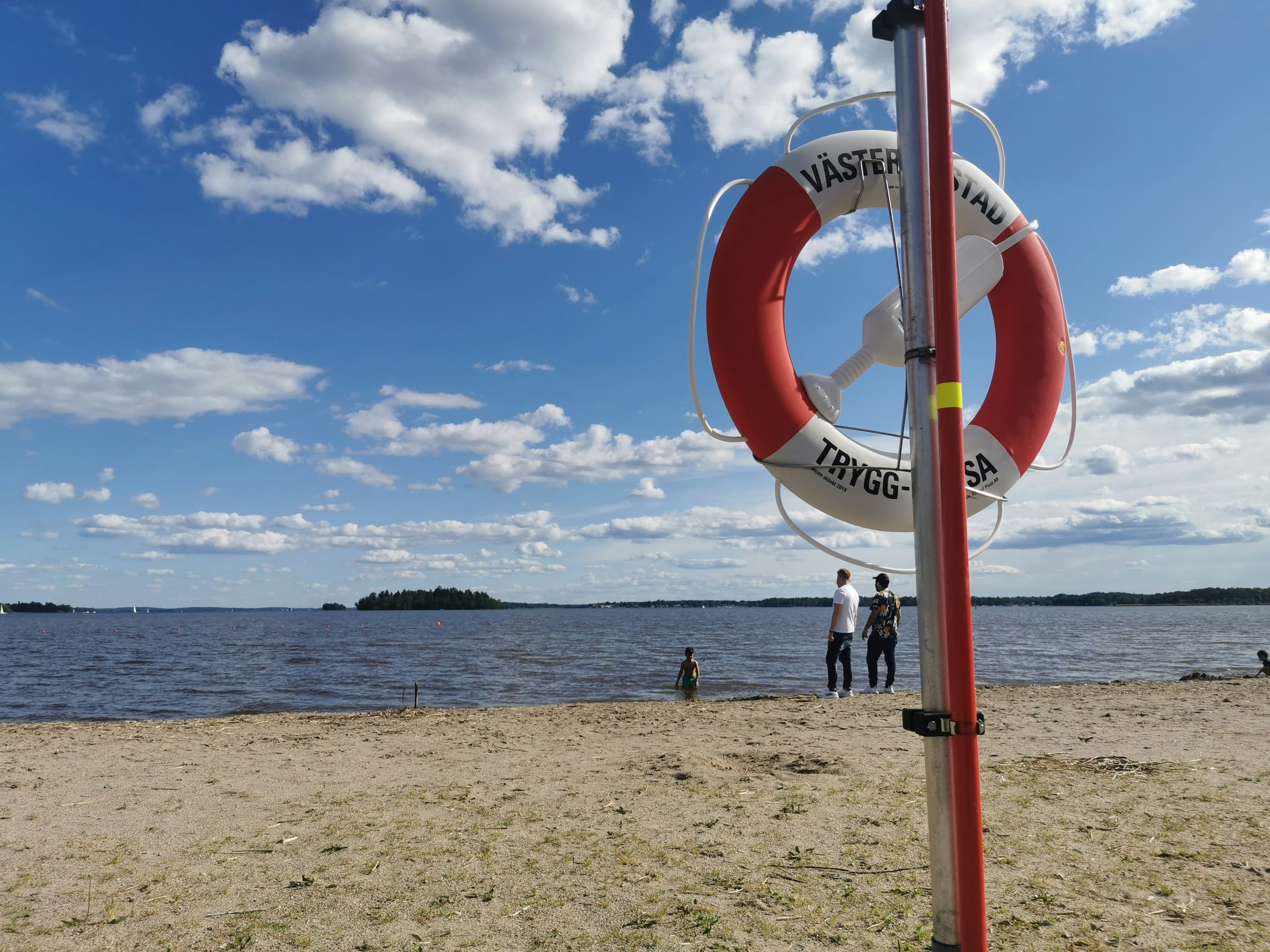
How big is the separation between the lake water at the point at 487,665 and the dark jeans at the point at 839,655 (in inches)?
165

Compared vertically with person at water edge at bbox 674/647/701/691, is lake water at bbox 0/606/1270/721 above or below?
below

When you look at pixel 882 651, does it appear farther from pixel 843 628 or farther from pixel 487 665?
pixel 487 665

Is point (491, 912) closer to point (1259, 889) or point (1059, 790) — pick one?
point (1259, 889)

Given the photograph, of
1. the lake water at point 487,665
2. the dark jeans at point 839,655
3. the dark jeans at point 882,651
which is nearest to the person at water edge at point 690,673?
the lake water at point 487,665

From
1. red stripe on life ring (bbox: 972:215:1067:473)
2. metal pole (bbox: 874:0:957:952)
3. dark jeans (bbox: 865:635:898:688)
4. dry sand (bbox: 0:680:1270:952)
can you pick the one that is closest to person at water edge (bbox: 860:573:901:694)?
dark jeans (bbox: 865:635:898:688)

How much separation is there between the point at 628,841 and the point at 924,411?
7.99 feet

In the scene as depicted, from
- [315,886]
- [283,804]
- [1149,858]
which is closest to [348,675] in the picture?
[283,804]

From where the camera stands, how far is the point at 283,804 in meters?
4.32

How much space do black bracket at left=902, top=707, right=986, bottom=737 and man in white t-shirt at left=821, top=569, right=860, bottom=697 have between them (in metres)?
6.33

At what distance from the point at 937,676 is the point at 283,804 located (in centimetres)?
379

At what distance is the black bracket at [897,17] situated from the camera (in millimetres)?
2129

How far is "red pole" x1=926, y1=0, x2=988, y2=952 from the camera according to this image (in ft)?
6.27

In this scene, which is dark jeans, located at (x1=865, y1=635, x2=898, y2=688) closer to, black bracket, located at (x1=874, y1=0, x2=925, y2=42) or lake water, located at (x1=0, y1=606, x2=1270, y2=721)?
lake water, located at (x1=0, y1=606, x2=1270, y2=721)

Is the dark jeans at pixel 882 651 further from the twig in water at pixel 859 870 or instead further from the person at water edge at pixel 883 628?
the twig in water at pixel 859 870
